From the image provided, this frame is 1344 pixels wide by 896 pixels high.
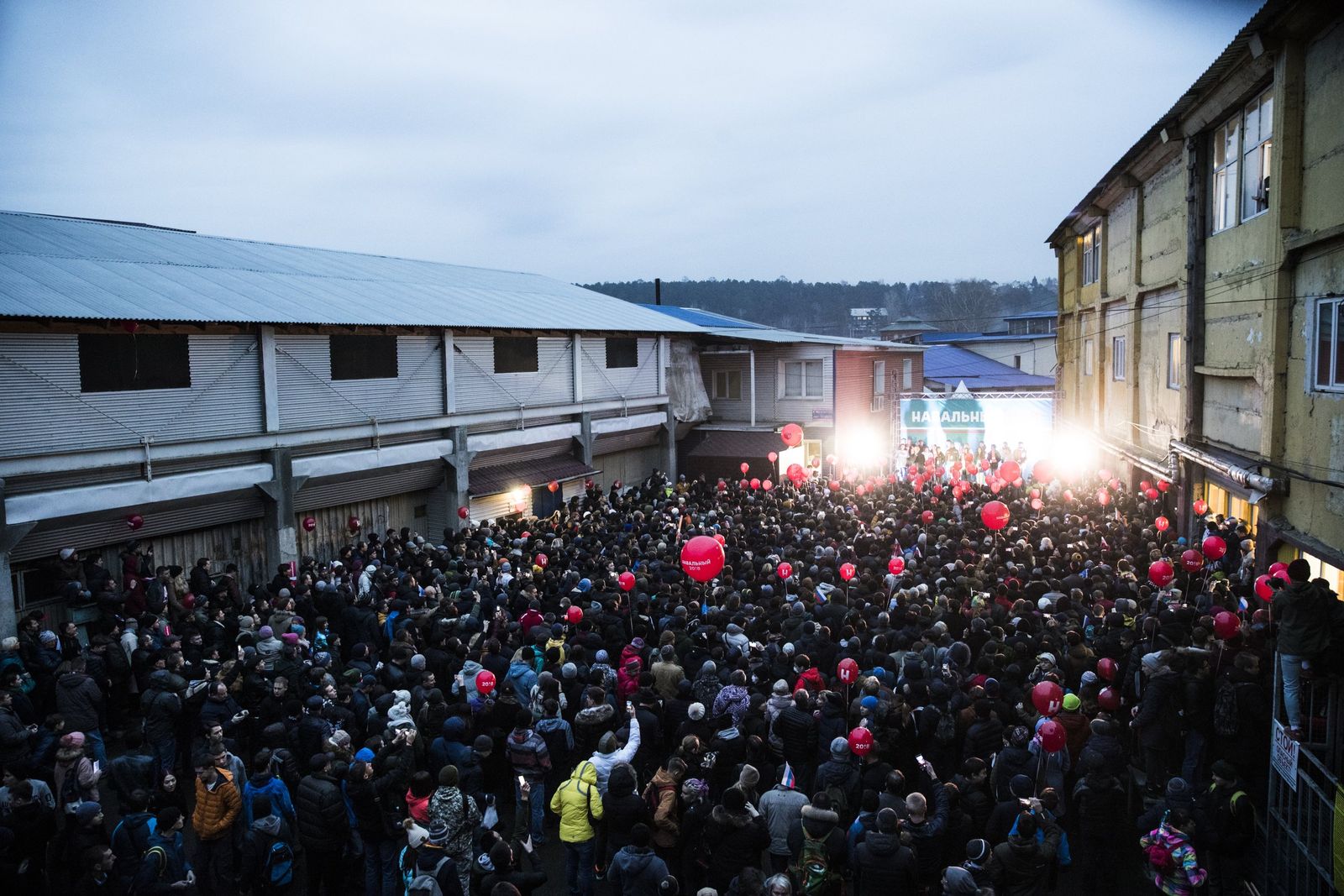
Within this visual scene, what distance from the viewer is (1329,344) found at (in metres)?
10.2

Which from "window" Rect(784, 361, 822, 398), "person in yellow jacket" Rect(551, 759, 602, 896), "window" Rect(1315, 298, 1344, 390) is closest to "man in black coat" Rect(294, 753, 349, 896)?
"person in yellow jacket" Rect(551, 759, 602, 896)

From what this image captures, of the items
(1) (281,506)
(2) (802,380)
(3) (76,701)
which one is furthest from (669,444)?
(3) (76,701)

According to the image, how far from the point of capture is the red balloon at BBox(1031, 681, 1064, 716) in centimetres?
805

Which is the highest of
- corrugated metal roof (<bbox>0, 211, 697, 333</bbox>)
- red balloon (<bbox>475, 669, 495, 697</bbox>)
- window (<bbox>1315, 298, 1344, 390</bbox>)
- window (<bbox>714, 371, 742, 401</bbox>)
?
corrugated metal roof (<bbox>0, 211, 697, 333</bbox>)

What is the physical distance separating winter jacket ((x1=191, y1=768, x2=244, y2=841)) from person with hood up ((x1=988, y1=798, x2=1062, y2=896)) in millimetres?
6376

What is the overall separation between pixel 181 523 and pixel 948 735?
13125 millimetres

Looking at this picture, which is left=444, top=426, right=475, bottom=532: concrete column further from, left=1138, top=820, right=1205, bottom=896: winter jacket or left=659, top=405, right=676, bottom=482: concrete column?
left=1138, top=820, right=1205, bottom=896: winter jacket

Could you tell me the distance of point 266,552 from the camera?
16.1 m

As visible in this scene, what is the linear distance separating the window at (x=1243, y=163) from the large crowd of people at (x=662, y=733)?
16.5ft

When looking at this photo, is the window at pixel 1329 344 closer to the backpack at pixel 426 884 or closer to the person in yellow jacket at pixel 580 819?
the person in yellow jacket at pixel 580 819

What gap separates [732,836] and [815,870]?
26.4 inches

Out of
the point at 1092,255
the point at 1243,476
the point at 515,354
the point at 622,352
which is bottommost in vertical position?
the point at 1243,476

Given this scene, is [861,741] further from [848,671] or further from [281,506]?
[281,506]

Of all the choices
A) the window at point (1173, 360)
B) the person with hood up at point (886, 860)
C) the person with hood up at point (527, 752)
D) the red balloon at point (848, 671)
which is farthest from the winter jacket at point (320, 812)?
the window at point (1173, 360)
